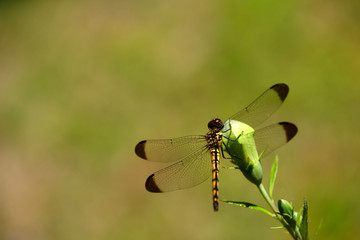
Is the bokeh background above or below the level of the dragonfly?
above

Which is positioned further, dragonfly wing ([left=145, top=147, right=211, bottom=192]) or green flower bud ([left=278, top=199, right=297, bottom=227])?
dragonfly wing ([left=145, top=147, right=211, bottom=192])

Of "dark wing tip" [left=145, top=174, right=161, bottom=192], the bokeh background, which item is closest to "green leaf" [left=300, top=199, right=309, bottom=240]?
"dark wing tip" [left=145, top=174, right=161, bottom=192]

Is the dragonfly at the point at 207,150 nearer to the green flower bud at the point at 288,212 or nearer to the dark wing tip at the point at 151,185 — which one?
the dark wing tip at the point at 151,185

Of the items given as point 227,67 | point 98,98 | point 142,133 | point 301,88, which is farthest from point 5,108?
point 301,88

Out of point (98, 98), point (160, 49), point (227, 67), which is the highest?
point (160, 49)

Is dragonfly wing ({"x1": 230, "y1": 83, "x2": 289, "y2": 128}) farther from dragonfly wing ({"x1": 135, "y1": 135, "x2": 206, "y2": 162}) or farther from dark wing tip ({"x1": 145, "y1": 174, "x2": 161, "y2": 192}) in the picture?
dark wing tip ({"x1": 145, "y1": 174, "x2": 161, "y2": 192})

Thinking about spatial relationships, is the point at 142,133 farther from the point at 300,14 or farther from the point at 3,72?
the point at 3,72
